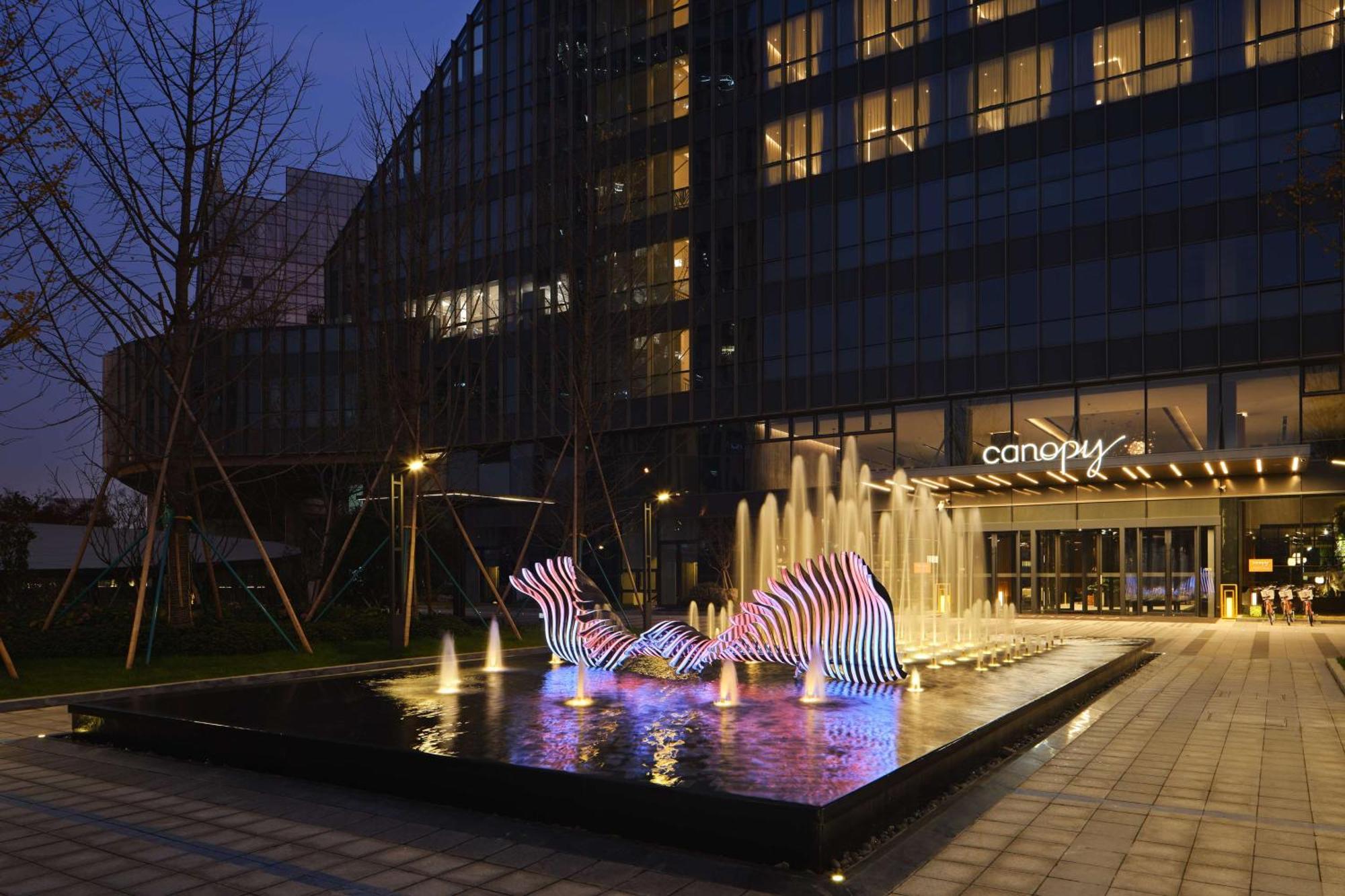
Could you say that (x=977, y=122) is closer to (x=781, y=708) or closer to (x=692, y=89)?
(x=692, y=89)

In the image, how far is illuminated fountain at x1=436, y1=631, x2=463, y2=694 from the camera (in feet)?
44.9

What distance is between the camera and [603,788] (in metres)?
7.56

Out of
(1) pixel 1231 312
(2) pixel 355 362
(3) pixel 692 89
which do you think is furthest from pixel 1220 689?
(2) pixel 355 362

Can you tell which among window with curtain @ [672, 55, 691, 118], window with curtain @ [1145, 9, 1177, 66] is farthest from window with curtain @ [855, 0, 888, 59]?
window with curtain @ [1145, 9, 1177, 66]

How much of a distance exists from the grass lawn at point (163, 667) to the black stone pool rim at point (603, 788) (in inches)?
169

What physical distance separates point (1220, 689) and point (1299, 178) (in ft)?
25.8

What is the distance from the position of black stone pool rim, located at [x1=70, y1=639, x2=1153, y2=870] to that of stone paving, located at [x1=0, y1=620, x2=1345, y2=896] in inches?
5.8

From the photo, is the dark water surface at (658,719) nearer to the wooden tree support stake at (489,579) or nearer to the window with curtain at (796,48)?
the wooden tree support stake at (489,579)

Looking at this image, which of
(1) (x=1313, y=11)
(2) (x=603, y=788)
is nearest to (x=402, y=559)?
(2) (x=603, y=788)

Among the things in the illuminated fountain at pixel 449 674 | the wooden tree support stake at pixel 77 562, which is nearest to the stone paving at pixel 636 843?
the illuminated fountain at pixel 449 674

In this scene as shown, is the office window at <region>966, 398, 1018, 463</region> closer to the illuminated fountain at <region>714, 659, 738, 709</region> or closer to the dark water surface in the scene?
the dark water surface

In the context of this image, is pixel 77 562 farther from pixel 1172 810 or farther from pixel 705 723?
pixel 1172 810

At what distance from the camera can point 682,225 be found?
43.7 meters

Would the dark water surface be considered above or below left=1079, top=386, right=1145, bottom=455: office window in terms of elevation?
below
